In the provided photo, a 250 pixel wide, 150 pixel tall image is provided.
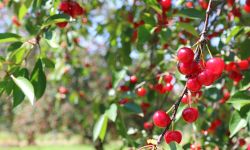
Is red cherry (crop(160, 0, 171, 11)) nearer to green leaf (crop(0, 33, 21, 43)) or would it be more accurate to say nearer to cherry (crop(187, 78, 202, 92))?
green leaf (crop(0, 33, 21, 43))

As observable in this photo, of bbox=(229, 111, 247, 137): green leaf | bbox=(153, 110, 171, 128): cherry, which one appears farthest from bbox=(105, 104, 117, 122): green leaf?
bbox=(153, 110, 171, 128): cherry

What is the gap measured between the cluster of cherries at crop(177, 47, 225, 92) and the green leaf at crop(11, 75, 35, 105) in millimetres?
514

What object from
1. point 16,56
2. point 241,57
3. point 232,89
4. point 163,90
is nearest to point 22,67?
point 16,56

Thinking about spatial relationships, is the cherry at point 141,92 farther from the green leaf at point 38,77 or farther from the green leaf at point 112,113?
the green leaf at point 38,77

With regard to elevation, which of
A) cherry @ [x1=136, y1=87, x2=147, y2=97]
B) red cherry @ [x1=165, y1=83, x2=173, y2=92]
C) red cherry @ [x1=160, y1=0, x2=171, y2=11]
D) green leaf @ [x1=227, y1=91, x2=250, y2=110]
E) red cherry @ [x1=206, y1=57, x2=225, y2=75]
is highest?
red cherry @ [x1=160, y1=0, x2=171, y2=11]

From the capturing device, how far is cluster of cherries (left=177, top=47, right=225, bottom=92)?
133 centimetres

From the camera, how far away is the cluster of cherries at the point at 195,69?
52.3 inches

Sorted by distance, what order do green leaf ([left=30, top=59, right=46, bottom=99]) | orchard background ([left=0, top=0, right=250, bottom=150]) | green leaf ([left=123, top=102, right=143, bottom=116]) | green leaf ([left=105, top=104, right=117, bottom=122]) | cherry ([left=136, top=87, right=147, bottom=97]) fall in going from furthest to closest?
cherry ([left=136, top=87, right=147, bottom=97])
green leaf ([left=123, top=102, right=143, bottom=116])
green leaf ([left=105, top=104, right=117, bottom=122])
green leaf ([left=30, top=59, right=46, bottom=99])
orchard background ([left=0, top=0, right=250, bottom=150])

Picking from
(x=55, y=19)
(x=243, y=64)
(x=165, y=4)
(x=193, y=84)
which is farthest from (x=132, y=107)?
(x=193, y=84)

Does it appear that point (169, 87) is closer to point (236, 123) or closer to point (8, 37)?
point (236, 123)

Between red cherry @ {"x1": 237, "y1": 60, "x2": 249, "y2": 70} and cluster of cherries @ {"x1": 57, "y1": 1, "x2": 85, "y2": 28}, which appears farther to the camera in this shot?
red cherry @ {"x1": 237, "y1": 60, "x2": 249, "y2": 70}

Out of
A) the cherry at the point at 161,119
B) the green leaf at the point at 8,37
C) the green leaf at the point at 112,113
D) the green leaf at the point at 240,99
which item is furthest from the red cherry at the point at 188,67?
the green leaf at the point at 112,113

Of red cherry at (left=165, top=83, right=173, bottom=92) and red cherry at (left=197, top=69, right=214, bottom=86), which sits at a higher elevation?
red cherry at (left=197, top=69, right=214, bottom=86)

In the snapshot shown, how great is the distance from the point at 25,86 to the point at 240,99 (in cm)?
84
